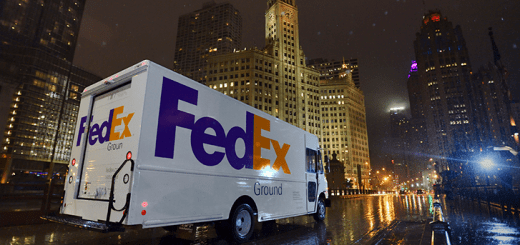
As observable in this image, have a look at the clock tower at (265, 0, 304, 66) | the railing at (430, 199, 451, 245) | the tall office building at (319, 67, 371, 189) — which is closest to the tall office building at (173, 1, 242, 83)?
the clock tower at (265, 0, 304, 66)

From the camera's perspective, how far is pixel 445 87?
131 metres

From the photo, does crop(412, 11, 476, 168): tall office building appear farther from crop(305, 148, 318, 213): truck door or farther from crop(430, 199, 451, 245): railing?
crop(430, 199, 451, 245): railing

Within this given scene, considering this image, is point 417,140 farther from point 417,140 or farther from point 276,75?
point 276,75

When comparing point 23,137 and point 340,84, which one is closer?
point 23,137

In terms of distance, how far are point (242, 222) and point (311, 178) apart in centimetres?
430

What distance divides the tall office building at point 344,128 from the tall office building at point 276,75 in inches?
809

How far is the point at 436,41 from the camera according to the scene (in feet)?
469

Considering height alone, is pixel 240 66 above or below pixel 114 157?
above

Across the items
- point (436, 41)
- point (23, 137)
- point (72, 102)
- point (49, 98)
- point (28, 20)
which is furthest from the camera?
point (436, 41)

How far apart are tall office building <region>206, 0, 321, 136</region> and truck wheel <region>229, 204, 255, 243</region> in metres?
84.5

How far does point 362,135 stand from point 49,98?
135 m

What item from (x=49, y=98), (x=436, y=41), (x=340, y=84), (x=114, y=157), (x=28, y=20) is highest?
(x=436, y=41)

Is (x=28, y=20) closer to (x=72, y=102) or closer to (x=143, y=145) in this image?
(x=72, y=102)

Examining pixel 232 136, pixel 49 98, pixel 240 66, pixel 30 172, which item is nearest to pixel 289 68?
pixel 240 66
